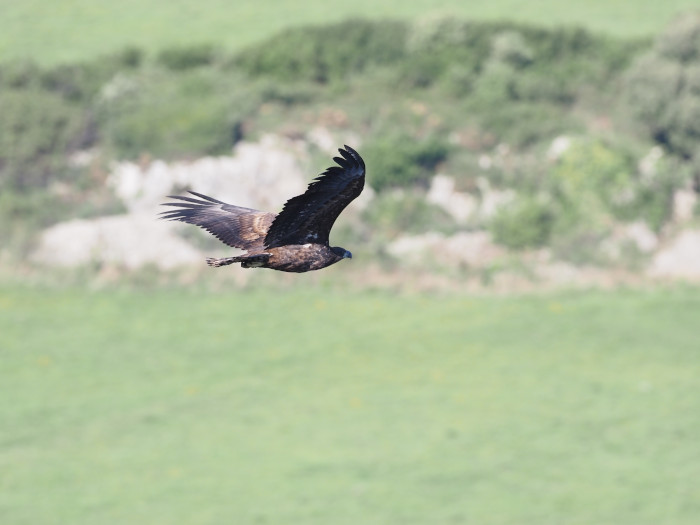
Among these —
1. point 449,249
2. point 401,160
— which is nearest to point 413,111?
point 401,160

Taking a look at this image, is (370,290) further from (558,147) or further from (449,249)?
(558,147)

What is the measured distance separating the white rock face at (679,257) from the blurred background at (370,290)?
0.37 ft

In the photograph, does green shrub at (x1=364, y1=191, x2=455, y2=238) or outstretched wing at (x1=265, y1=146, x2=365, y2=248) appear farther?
green shrub at (x1=364, y1=191, x2=455, y2=238)

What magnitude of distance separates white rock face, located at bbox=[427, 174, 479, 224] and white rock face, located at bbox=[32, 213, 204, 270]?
7.52 m

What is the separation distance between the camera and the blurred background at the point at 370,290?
33844 mm

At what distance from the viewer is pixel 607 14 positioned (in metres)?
58.4

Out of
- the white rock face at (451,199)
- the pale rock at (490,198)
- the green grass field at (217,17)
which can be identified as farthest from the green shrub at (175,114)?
the pale rock at (490,198)

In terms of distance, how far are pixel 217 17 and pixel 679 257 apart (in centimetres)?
2373

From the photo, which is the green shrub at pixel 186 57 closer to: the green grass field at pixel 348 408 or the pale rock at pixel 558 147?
the green grass field at pixel 348 408

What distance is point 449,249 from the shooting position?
139 feet

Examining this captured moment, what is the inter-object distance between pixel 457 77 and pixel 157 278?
1383cm

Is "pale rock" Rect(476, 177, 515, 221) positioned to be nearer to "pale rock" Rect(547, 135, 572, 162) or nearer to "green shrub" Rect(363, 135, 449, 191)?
"green shrub" Rect(363, 135, 449, 191)

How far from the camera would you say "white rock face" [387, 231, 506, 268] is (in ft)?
138

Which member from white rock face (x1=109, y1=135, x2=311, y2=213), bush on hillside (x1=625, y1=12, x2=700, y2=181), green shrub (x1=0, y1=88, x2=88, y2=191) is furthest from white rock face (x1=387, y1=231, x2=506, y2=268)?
green shrub (x1=0, y1=88, x2=88, y2=191)
